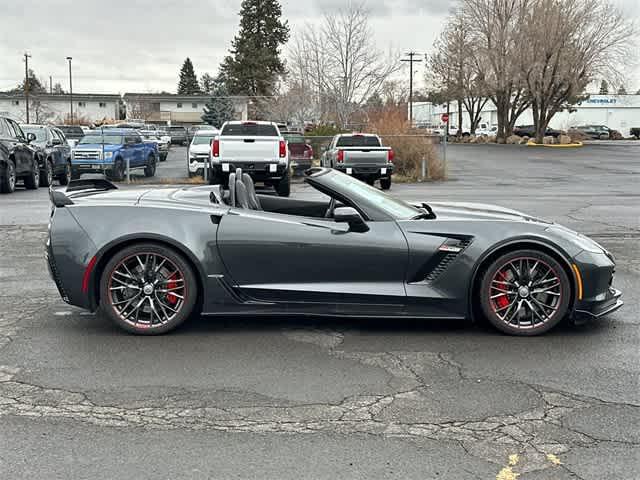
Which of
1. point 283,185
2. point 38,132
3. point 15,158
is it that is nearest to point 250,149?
point 283,185

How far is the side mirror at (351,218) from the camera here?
575cm

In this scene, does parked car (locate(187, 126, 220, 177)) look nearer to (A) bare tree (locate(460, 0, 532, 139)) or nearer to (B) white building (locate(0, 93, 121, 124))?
(A) bare tree (locate(460, 0, 532, 139))

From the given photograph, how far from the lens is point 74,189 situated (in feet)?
21.6

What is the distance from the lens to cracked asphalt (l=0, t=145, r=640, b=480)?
366 centimetres

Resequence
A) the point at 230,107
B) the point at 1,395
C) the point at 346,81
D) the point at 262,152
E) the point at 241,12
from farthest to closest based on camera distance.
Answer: the point at 241,12
the point at 230,107
the point at 346,81
the point at 262,152
the point at 1,395

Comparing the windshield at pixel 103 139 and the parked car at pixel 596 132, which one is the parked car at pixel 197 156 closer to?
the windshield at pixel 103 139

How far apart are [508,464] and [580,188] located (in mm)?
20330

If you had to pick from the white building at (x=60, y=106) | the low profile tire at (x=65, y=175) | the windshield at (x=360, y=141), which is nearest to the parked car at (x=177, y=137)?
the white building at (x=60, y=106)

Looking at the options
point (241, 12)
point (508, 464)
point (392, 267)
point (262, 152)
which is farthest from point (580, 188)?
point (241, 12)

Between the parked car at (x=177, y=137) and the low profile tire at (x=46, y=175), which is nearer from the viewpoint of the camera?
the low profile tire at (x=46, y=175)

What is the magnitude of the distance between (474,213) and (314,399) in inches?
99.7

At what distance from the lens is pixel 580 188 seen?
889 inches

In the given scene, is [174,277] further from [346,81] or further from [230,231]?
[346,81]

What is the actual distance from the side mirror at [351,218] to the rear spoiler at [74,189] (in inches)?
85.5
